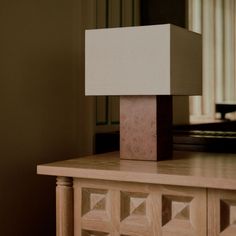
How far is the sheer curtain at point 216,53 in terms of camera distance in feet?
5.04

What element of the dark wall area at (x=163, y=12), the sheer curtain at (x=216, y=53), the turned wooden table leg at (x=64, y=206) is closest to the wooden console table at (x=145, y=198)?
the turned wooden table leg at (x=64, y=206)

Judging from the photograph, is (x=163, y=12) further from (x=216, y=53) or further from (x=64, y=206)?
(x=64, y=206)

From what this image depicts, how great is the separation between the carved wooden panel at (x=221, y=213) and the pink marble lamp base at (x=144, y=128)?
23 cm

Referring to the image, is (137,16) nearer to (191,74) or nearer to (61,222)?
(191,74)

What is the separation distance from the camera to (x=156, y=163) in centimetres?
111

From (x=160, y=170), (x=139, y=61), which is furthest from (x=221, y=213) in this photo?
(x=139, y=61)

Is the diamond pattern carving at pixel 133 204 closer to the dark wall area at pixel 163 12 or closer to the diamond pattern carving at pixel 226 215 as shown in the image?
the diamond pattern carving at pixel 226 215

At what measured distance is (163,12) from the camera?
1631 mm

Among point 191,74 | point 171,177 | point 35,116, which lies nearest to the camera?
point 171,177

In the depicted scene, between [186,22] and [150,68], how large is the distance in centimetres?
55

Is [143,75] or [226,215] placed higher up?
[143,75]

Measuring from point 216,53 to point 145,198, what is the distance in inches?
27.7

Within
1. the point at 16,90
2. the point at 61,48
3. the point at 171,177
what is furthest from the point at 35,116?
the point at 171,177

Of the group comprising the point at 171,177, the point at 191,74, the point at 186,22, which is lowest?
the point at 171,177
